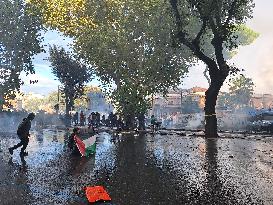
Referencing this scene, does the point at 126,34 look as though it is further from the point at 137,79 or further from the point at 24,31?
the point at 24,31

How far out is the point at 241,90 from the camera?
78875mm

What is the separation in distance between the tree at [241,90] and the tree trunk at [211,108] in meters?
56.2

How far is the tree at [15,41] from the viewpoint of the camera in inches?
1575

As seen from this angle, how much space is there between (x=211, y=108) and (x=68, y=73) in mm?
26788

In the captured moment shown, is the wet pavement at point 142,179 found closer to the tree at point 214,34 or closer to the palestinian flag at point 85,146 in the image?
the palestinian flag at point 85,146

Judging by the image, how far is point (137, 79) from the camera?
114 ft

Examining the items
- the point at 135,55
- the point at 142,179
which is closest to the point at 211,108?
the point at 135,55

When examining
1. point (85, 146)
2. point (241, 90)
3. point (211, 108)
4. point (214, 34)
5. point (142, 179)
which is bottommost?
point (142, 179)

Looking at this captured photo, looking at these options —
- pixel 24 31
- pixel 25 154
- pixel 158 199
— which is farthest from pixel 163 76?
pixel 158 199

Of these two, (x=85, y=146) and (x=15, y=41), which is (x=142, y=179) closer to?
(x=85, y=146)

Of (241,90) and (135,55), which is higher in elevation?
(241,90)

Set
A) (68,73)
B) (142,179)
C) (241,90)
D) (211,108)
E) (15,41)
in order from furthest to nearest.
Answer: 1. (241,90)
2. (68,73)
3. (15,41)
4. (211,108)
5. (142,179)

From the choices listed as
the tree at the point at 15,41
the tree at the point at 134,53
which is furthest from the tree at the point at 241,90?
the tree at the point at 15,41

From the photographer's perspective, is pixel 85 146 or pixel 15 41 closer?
pixel 85 146
